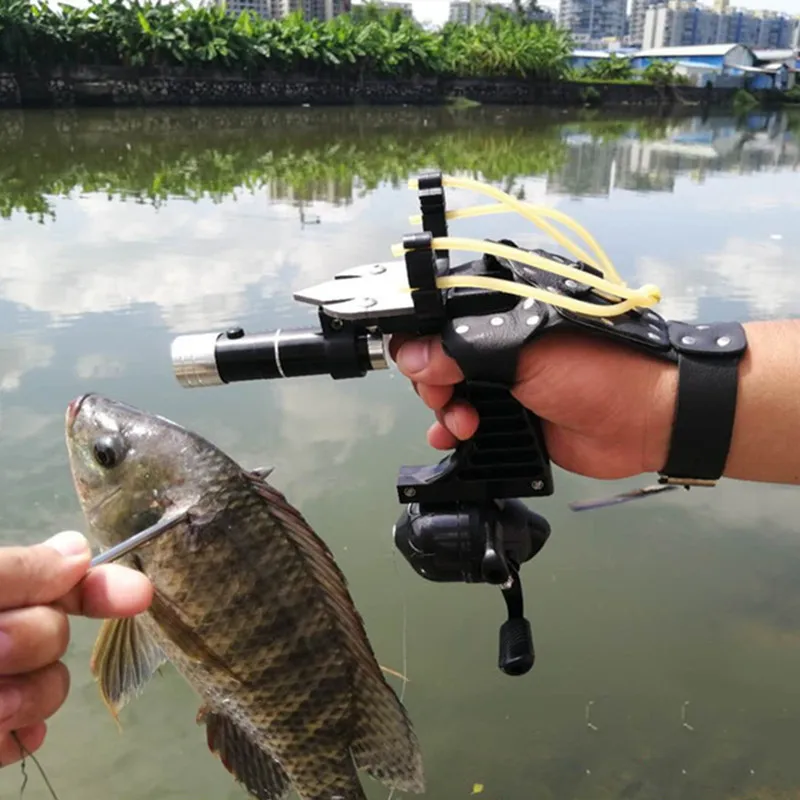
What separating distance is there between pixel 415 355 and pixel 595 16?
17207cm

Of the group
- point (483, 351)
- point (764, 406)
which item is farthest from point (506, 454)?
point (764, 406)

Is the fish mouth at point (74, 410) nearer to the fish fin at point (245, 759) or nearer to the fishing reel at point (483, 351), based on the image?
the fishing reel at point (483, 351)

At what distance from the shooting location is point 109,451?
1634mm

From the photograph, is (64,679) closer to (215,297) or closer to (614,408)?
(614,408)

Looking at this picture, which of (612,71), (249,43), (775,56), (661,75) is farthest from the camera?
(775,56)

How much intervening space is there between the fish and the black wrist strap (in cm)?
77

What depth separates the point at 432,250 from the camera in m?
1.46

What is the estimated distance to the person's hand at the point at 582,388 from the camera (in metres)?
1.61

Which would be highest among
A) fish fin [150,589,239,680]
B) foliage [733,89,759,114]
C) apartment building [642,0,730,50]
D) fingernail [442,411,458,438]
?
apartment building [642,0,730,50]

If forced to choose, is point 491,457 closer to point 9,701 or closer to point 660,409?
point 660,409

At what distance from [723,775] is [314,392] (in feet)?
9.87

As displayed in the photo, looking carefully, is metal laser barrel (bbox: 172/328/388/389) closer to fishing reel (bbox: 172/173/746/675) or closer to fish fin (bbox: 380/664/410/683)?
fishing reel (bbox: 172/173/746/675)

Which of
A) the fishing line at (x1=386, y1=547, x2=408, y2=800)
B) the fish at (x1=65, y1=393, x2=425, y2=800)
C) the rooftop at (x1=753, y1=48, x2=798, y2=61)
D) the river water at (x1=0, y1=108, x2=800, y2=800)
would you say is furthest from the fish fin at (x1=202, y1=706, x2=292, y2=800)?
the rooftop at (x1=753, y1=48, x2=798, y2=61)

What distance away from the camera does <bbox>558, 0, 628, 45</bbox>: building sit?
152m
